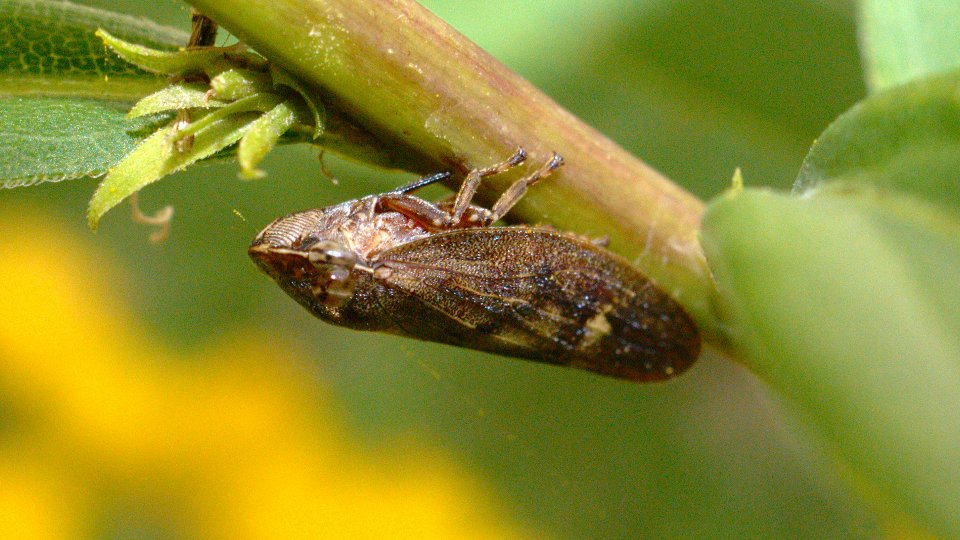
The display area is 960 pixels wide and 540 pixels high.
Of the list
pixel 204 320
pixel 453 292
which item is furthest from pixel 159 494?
pixel 453 292

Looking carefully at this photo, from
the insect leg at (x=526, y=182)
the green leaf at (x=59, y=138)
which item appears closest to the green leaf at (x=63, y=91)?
the green leaf at (x=59, y=138)

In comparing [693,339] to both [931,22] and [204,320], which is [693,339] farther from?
[204,320]

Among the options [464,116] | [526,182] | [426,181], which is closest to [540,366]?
[426,181]

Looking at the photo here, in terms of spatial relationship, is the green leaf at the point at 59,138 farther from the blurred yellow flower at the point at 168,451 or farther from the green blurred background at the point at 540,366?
the blurred yellow flower at the point at 168,451

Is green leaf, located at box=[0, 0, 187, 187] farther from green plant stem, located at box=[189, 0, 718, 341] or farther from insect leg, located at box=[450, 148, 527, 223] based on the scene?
insect leg, located at box=[450, 148, 527, 223]

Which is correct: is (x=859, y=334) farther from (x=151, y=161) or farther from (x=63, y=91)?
(x=63, y=91)
